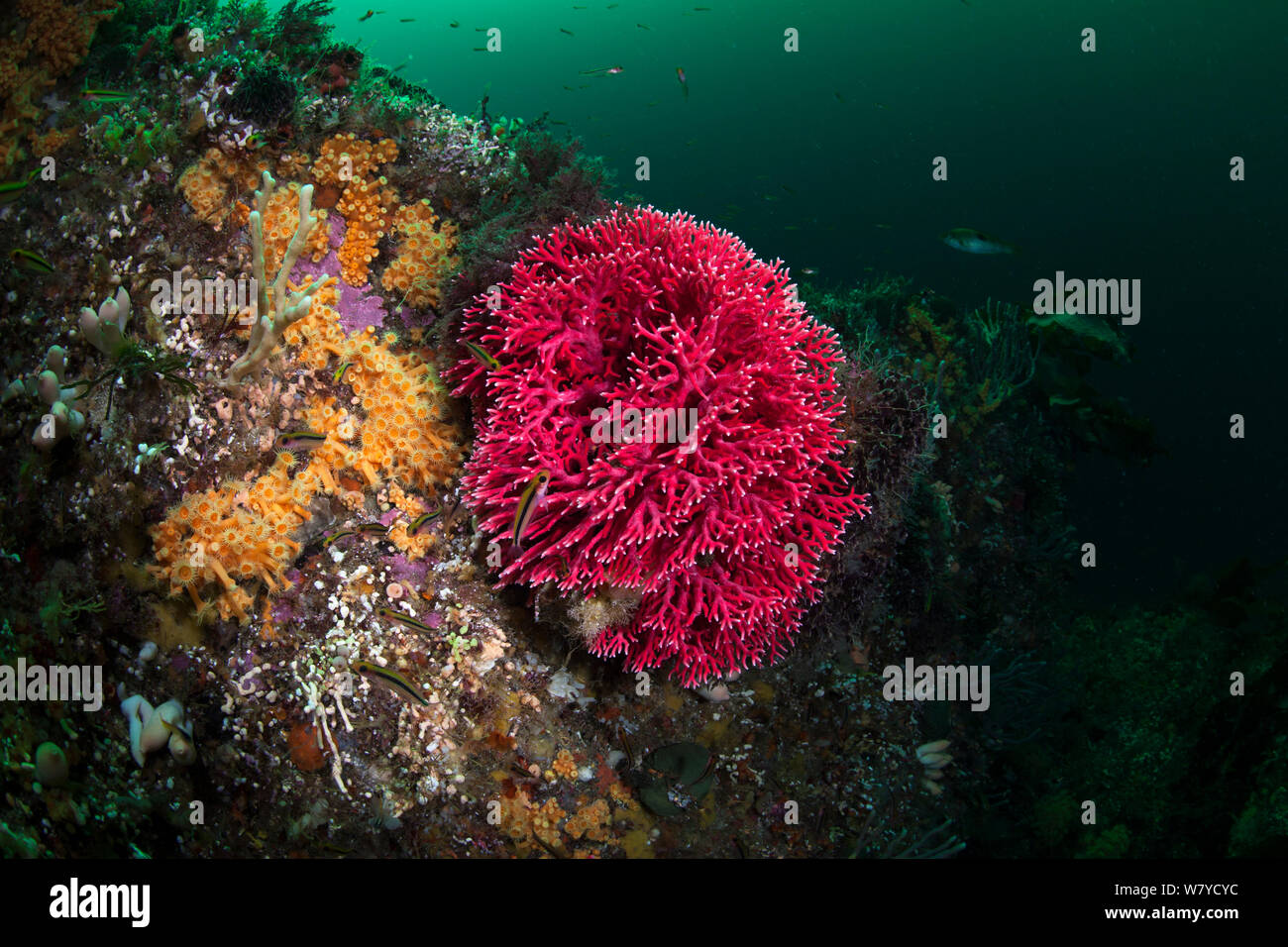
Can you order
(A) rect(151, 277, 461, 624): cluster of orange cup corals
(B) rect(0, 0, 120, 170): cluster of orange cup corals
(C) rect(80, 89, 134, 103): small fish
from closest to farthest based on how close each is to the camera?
(A) rect(151, 277, 461, 624): cluster of orange cup corals → (C) rect(80, 89, 134, 103): small fish → (B) rect(0, 0, 120, 170): cluster of orange cup corals

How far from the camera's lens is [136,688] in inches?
137

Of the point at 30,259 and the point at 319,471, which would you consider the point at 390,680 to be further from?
the point at 30,259

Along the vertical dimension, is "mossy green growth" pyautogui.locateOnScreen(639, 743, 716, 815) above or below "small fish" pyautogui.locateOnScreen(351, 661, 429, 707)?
below

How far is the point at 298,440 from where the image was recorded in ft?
11.9

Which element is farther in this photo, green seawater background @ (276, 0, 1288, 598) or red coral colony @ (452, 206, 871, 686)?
green seawater background @ (276, 0, 1288, 598)

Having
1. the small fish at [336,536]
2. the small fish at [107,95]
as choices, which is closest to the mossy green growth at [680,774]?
the small fish at [336,536]

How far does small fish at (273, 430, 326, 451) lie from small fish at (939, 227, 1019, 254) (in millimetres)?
8674

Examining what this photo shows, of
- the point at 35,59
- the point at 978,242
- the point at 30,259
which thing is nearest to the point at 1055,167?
the point at 978,242

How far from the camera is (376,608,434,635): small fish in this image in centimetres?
358

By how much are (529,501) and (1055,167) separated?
1338 inches

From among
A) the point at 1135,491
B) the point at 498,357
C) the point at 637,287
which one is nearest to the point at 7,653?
the point at 498,357

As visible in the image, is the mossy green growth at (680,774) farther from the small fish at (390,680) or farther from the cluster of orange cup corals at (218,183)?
the cluster of orange cup corals at (218,183)

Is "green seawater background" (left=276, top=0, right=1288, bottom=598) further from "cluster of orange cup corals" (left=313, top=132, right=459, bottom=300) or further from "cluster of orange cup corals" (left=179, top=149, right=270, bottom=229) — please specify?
"cluster of orange cup corals" (left=179, top=149, right=270, bottom=229)

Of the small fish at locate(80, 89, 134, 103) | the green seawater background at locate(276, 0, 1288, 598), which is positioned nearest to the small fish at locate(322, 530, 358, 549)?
the small fish at locate(80, 89, 134, 103)
